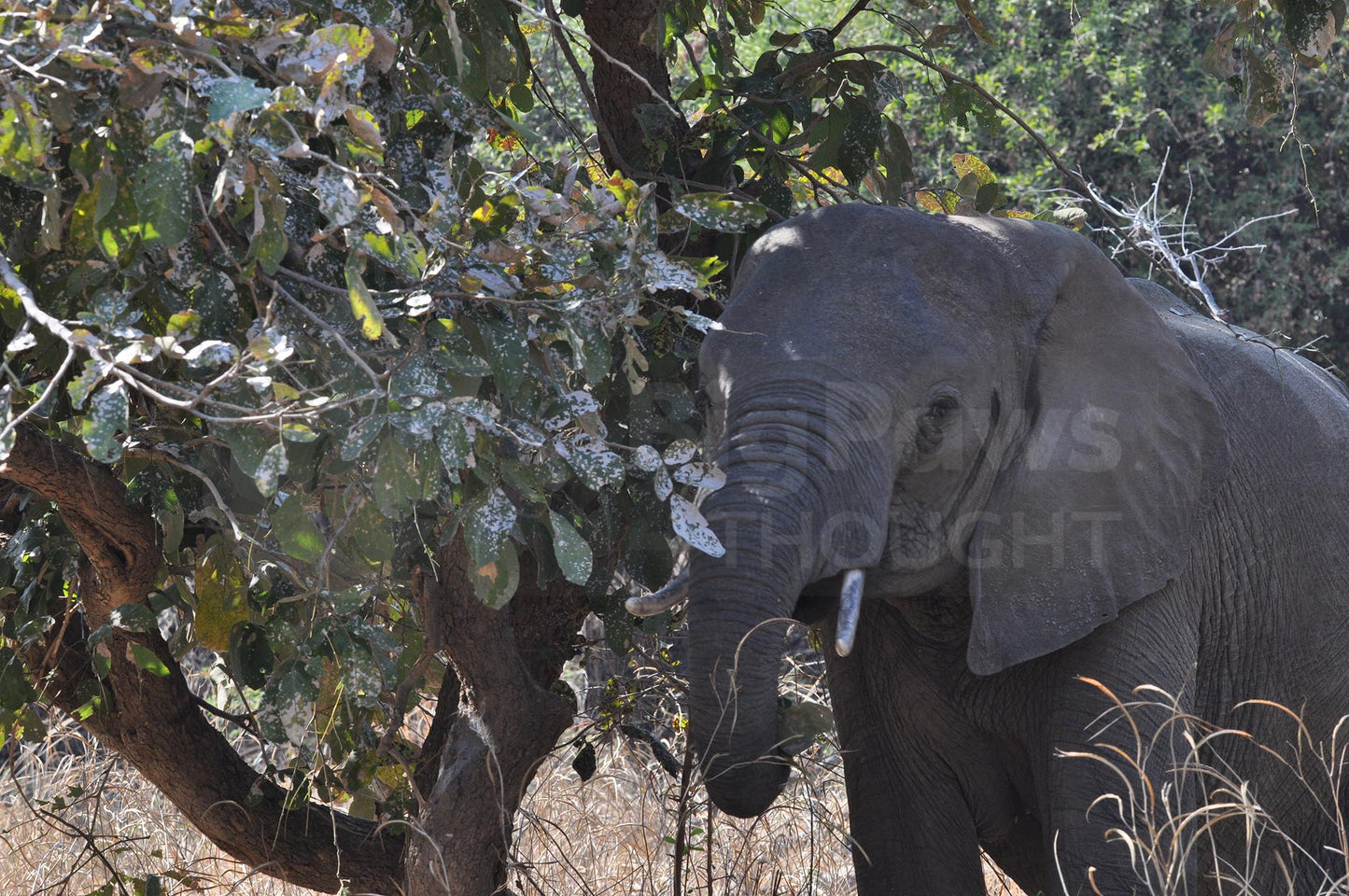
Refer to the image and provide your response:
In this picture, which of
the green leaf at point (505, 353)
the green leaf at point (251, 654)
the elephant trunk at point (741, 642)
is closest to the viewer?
the green leaf at point (505, 353)

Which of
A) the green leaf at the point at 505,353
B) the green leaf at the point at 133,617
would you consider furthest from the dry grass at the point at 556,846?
the green leaf at the point at 505,353

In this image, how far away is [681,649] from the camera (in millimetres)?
5047

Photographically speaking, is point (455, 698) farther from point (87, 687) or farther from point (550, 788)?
point (550, 788)

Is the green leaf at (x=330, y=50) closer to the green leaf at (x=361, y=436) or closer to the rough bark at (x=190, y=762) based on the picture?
the green leaf at (x=361, y=436)

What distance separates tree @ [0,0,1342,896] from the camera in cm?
248

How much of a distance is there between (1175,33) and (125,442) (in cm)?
933

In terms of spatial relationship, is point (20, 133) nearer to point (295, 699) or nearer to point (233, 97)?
point (233, 97)

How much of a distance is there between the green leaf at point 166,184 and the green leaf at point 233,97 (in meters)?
0.08

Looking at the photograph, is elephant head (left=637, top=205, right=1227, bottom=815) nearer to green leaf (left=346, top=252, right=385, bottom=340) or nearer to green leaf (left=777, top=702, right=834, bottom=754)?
green leaf (left=777, top=702, right=834, bottom=754)

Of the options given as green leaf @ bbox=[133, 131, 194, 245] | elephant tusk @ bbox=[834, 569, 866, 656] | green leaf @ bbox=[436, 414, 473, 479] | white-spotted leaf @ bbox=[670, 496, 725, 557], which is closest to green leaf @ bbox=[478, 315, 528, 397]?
Answer: green leaf @ bbox=[436, 414, 473, 479]

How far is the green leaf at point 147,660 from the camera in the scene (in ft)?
→ 12.4

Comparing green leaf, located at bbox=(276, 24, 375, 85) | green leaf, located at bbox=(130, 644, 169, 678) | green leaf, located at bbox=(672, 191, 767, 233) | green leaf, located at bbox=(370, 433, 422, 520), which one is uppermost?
green leaf, located at bbox=(276, 24, 375, 85)

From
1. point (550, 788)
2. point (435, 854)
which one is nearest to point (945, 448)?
point (435, 854)

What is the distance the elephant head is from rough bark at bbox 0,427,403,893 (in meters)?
1.34
